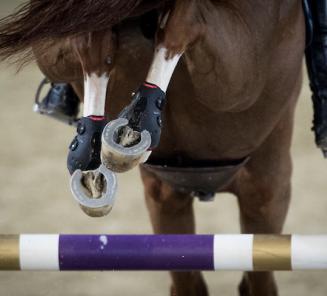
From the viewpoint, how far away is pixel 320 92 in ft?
11.5

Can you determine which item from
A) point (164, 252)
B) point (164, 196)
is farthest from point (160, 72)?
point (164, 196)

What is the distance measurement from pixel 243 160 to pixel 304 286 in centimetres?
129

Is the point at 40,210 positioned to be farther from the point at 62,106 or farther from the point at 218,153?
the point at 218,153

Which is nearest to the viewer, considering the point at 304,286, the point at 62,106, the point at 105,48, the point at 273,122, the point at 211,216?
the point at 105,48

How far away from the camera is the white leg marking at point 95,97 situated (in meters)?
2.93

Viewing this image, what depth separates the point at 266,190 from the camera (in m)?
3.92

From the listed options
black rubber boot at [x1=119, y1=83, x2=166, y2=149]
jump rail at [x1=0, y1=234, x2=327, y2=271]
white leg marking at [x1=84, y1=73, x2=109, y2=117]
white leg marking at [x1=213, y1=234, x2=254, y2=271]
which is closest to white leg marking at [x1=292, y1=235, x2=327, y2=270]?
jump rail at [x1=0, y1=234, x2=327, y2=271]

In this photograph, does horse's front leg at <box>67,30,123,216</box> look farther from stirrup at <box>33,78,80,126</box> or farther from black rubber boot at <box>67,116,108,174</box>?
stirrup at <box>33,78,80,126</box>

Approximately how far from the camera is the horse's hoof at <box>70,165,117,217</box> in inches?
108

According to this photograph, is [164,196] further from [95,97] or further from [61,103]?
[95,97]

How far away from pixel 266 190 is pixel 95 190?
1234 millimetres

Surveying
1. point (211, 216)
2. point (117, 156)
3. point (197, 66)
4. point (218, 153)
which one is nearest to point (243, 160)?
point (218, 153)

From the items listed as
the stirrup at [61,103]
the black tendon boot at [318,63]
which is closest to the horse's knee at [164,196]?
the stirrup at [61,103]

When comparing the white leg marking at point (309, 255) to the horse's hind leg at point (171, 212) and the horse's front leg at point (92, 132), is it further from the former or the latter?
the horse's hind leg at point (171, 212)
